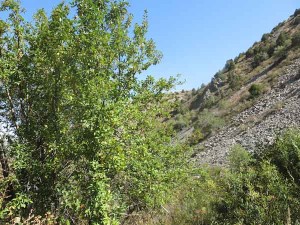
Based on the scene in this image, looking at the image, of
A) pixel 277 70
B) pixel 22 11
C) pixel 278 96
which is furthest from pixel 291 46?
pixel 22 11

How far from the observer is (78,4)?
10.1m

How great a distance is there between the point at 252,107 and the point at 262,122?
309 inches

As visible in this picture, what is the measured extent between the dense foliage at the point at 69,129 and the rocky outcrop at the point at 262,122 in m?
12.9

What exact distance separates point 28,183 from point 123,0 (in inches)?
277

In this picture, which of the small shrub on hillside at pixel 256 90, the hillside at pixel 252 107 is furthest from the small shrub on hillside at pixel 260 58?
the small shrub on hillside at pixel 256 90

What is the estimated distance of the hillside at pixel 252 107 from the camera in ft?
83.0

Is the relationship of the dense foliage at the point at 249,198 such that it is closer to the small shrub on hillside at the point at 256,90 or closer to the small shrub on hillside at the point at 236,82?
the small shrub on hillside at the point at 256,90

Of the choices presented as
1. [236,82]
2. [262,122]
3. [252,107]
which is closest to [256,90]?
[252,107]

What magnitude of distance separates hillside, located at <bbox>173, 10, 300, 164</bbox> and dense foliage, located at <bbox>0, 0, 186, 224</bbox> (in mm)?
6417

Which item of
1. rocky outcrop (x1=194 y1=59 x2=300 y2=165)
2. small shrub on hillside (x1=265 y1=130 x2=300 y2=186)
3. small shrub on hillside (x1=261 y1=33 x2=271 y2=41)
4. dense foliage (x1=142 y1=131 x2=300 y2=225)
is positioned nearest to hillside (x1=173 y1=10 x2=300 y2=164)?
rocky outcrop (x1=194 y1=59 x2=300 y2=165)

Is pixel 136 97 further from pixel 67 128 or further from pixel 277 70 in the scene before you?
pixel 277 70

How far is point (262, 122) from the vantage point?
91.0 feet

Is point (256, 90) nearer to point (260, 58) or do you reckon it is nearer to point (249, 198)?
point (260, 58)

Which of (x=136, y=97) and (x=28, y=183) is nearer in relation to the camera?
(x=28, y=183)
